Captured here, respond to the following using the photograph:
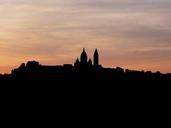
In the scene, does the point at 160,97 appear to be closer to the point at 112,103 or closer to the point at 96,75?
the point at 112,103

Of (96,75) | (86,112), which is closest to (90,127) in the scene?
(86,112)

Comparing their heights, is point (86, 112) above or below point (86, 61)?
below

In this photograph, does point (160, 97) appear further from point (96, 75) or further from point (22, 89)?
point (22, 89)

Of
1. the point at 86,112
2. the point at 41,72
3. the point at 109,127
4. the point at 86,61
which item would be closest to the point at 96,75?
the point at 86,61

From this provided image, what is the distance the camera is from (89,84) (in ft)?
427

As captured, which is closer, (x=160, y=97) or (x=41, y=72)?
(x=160, y=97)

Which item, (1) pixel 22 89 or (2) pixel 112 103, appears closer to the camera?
(2) pixel 112 103

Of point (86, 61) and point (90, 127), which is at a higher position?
point (86, 61)

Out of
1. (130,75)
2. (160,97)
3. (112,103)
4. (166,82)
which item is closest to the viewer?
(112,103)

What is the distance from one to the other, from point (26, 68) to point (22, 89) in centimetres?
2463

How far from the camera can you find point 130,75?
150000 millimetres

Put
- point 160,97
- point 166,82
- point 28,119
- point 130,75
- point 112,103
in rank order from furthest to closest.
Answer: point 130,75 → point 166,82 → point 160,97 → point 112,103 → point 28,119

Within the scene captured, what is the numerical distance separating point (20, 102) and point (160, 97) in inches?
1241

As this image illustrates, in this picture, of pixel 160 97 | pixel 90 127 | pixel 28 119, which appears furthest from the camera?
pixel 160 97
